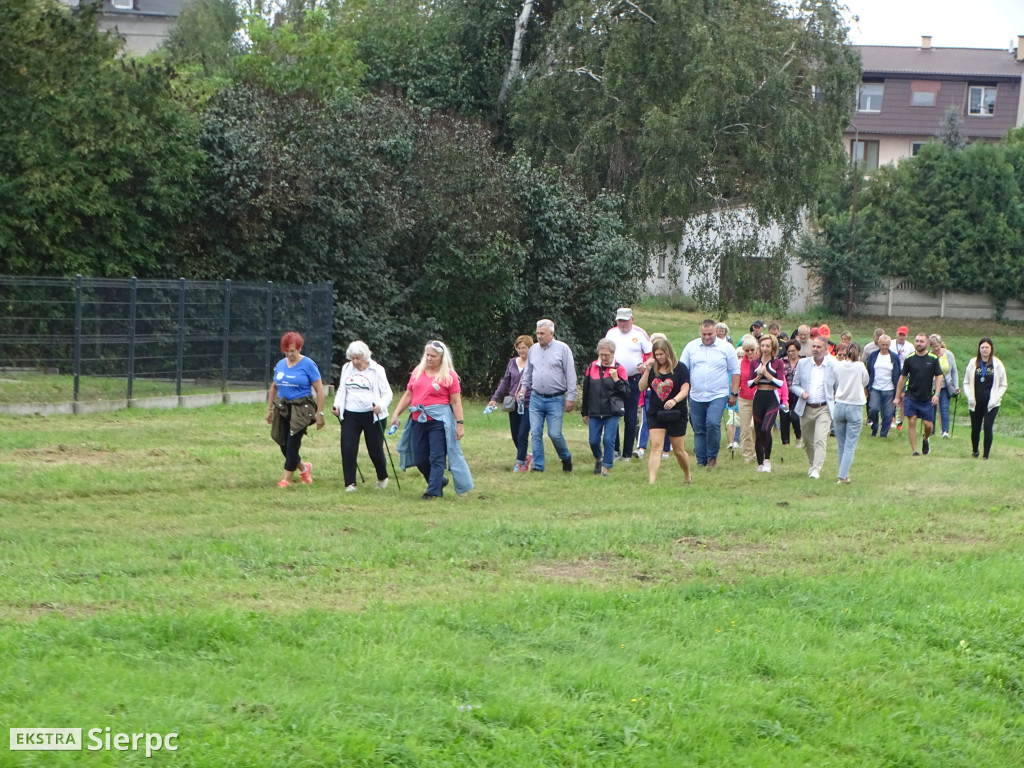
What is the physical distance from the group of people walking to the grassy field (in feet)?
2.19

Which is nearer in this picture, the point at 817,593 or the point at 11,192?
the point at 817,593

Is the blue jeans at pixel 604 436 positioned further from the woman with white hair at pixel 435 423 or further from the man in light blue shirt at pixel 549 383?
the woman with white hair at pixel 435 423

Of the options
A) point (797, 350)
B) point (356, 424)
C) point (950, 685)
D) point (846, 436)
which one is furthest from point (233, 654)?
point (797, 350)

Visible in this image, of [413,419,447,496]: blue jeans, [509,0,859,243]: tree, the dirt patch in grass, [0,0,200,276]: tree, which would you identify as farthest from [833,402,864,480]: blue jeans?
[509,0,859,243]: tree

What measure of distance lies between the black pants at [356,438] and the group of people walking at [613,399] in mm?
12

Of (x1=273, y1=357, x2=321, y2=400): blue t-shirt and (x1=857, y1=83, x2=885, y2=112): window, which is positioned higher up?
(x1=857, y1=83, x2=885, y2=112): window

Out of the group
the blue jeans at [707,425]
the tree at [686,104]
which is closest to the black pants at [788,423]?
the blue jeans at [707,425]

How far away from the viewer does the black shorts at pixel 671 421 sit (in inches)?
569

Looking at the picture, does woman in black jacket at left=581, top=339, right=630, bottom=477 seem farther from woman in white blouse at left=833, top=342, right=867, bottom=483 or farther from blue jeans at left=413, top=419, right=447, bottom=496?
blue jeans at left=413, top=419, right=447, bottom=496

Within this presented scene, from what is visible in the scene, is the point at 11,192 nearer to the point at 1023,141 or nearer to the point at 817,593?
the point at 817,593

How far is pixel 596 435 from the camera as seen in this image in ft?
50.9

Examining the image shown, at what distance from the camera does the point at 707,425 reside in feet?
54.5

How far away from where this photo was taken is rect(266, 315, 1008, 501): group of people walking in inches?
A: 519

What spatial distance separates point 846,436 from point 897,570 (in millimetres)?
5694
